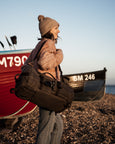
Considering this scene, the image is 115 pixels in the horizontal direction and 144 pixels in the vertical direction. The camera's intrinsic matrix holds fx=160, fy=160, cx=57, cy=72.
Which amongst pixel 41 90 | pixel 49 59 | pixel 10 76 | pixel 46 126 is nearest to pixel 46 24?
pixel 49 59

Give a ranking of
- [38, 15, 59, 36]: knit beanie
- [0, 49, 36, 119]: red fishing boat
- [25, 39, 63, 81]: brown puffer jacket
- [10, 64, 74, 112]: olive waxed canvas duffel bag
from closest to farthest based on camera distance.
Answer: [10, 64, 74, 112]: olive waxed canvas duffel bag < [25, 39, 63, 81]: brown puffer jacket < [38, 15, 59, 36]: knit beanie < [0, 49, 36, 119]: red fishing boat

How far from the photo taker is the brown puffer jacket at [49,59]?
179 cm

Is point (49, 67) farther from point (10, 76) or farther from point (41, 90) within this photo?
point (10, 76)

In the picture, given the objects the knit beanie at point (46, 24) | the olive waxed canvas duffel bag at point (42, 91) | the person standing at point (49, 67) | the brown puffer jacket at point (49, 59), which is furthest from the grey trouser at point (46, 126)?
the knit beanie at point (46, 24)

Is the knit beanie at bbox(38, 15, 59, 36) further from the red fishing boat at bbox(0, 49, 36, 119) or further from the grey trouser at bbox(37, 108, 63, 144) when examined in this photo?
the red fishing boat at bbox(0, 49, 36, 119)

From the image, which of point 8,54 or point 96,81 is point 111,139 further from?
point 96,81

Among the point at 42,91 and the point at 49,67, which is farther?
the point at 49,67

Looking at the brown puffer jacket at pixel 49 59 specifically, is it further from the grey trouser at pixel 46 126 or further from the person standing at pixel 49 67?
the grey trouser at pixel 46 126

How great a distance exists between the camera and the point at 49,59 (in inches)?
71.1

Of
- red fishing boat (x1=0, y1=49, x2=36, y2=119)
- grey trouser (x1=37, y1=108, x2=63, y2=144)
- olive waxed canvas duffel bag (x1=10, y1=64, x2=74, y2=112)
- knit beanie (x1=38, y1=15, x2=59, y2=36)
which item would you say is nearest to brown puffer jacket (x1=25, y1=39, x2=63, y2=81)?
olive waxed canvas duffel bag (x1=10, y1=64, x2=74, y2=112)

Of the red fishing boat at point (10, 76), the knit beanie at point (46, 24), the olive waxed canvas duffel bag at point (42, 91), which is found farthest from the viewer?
the red fishing boat at point (10, 76)

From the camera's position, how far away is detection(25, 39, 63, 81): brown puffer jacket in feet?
5.87

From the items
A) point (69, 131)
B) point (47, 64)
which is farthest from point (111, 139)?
point (47, 64)

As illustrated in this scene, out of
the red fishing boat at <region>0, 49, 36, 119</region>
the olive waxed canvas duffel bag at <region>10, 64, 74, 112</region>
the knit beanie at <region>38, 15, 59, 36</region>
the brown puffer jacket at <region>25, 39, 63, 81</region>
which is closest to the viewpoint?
the olive waxed canvas duffel bag at <region>10, 64, 74, 112</region>
